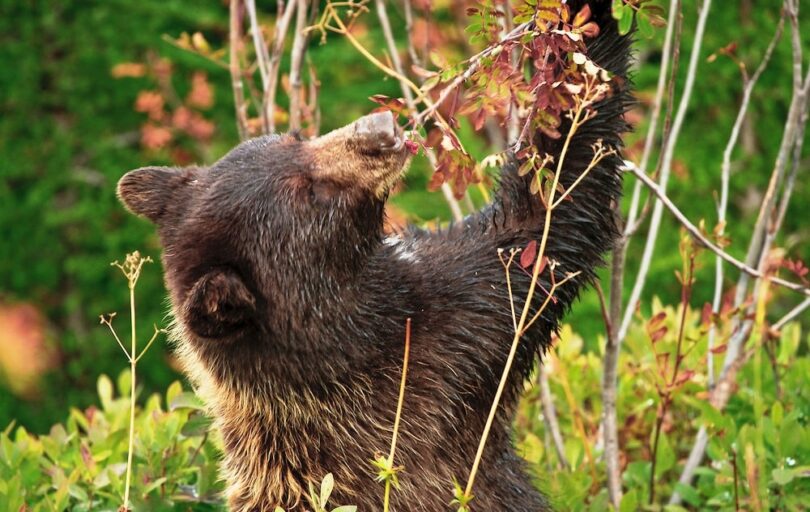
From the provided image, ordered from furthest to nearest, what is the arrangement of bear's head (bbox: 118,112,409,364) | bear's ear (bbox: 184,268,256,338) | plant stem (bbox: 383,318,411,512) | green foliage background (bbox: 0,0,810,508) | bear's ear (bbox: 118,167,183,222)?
green foliage background (bbox: 0,0,810,508), bear's ear (bbox: 118,167,183,222), bear's head (bbox: 118,112,409,364), bear's ear (bbox: 184,268,256,338), plant stem (bbox: 383,318,411,512)

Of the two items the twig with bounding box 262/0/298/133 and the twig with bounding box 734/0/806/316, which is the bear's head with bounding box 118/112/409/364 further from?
the twig with bounding box 734/0/806/316

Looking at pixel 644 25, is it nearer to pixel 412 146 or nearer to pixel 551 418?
pixel 412 146

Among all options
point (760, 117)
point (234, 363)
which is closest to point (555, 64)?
point (234, 363)

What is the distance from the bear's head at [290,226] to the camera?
3754 mm

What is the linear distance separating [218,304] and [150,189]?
74 cm

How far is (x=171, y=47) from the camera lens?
11.2 m

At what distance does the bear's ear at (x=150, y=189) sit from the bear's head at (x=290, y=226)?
0.27 meters

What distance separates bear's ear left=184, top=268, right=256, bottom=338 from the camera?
3525mm

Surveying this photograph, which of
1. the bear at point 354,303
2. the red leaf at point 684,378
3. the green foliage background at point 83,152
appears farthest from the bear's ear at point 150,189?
the green foliage background at point 83,152

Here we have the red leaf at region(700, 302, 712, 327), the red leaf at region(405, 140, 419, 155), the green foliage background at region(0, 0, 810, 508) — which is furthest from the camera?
the green foliage background at region(0, 0, 810, 508)

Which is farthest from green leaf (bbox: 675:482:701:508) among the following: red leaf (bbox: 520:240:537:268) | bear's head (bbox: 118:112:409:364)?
bear's head (bbox: 118:112:409:364)

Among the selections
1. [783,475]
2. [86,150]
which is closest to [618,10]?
[783,475]

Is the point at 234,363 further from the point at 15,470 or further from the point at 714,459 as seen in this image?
the point at 714,459

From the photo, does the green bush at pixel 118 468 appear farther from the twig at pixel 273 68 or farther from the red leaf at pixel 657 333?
the red leaf at pixel 657 333
